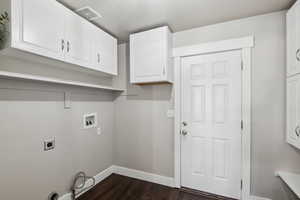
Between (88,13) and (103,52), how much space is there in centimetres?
51

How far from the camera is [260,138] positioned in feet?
6.02

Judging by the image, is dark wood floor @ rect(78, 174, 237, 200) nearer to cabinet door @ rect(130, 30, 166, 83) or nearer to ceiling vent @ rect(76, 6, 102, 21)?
cabinet door @ rect(130, 30, 166, 83)

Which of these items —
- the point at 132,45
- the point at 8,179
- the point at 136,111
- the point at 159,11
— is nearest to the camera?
the point at 8,179

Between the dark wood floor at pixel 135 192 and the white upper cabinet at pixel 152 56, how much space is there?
1713mm

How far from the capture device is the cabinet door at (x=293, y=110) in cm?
147

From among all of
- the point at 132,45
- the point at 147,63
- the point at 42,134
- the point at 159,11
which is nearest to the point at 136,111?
the point at 147,63

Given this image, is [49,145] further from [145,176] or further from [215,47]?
[215,47]

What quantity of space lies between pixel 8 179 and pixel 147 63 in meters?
2.03

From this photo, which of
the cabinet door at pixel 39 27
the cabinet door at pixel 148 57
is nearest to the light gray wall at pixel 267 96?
the cabinet door at pixel 148 57

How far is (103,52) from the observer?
2078mm

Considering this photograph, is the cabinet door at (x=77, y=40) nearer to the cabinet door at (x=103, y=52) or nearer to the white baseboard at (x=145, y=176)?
the cabinet door at (x=103, y=52)

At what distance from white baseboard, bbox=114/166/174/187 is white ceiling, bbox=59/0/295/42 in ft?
8.07

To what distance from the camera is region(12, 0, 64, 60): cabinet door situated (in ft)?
3.81

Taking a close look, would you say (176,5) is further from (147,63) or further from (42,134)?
(42,134)
